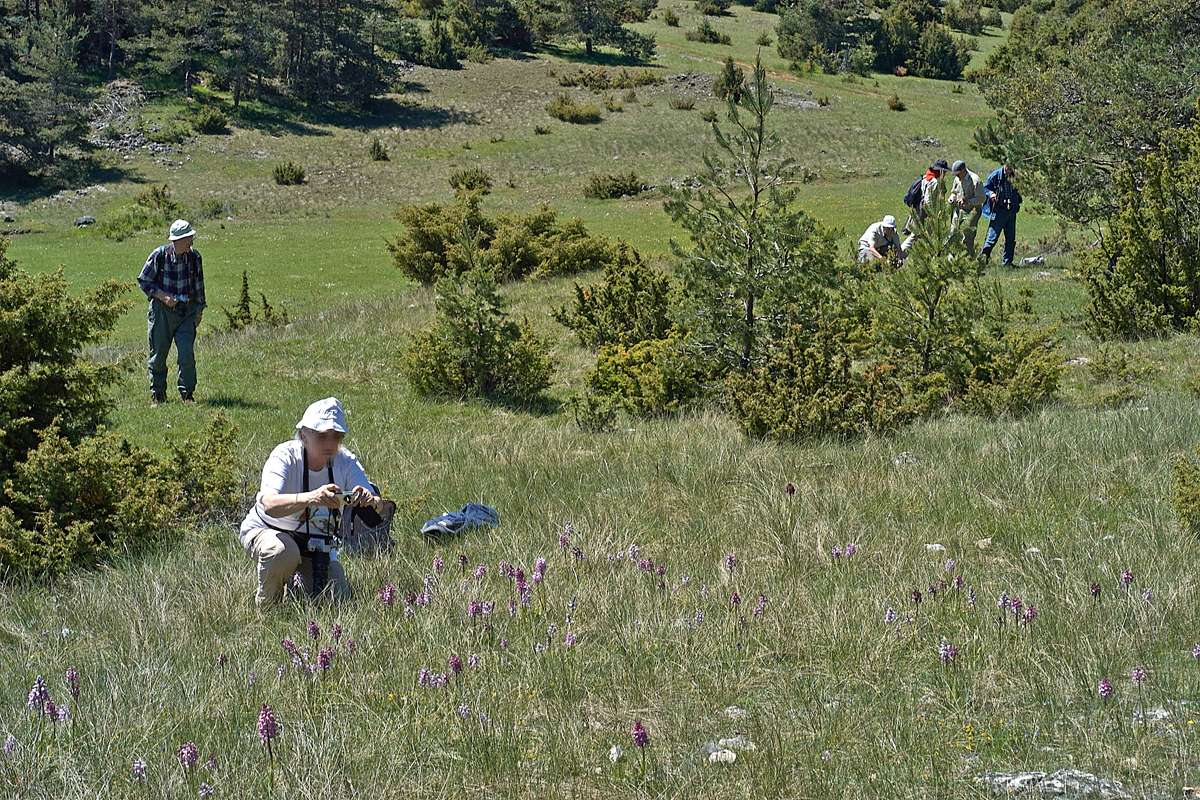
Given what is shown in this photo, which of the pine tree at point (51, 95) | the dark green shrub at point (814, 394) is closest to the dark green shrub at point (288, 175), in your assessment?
the pine tree at point (51, 95)

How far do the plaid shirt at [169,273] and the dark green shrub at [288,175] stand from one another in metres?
37.7

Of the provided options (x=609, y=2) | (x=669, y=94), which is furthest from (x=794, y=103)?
(x=609, y=2)

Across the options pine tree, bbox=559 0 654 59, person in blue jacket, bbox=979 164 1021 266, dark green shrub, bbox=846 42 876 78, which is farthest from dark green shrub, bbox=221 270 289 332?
dark green shrub, bbox=846 42 876 78

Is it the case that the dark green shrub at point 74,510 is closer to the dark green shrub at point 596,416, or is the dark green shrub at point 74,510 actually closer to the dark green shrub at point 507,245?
the dark green shrub at point 596,416

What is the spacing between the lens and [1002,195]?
1859 centimetres

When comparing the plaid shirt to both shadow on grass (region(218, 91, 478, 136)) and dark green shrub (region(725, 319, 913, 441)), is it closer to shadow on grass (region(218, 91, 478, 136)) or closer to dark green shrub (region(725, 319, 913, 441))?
dark green shrub (region(725, 319, 913, 441))

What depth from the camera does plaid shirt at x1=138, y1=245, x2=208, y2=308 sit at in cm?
1188

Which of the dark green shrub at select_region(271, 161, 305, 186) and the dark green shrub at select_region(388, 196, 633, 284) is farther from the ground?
the dark green shrub at select_region(388, 196, 633, 284)

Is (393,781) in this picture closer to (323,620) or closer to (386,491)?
(323,620)

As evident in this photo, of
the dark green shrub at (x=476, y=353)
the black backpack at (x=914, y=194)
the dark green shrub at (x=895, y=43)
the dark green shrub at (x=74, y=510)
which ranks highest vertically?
the dark green shrub at (x=895, y=43)

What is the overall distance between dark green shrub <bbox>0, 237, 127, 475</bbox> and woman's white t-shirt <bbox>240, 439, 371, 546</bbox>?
2108 mm

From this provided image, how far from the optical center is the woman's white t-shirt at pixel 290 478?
18.7 feet

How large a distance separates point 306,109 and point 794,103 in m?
28.6

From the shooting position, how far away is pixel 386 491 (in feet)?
27.6
